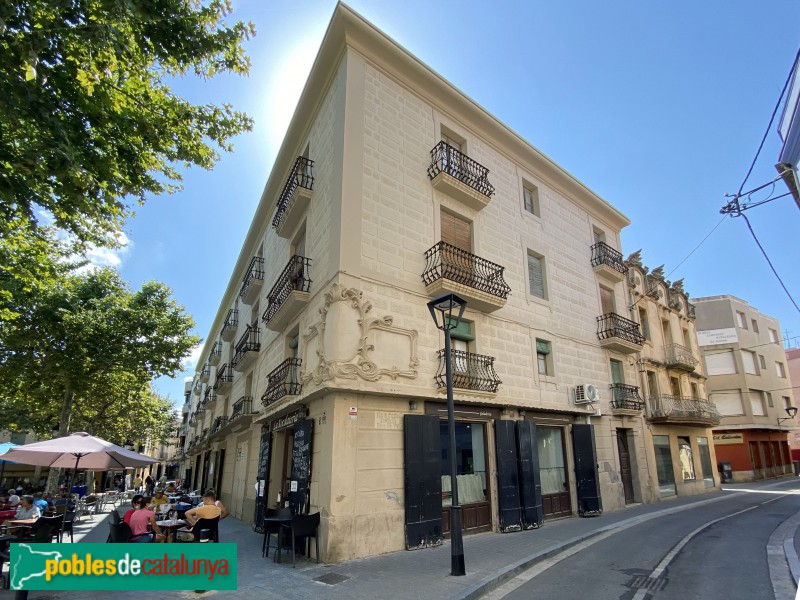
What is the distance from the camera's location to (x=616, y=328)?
17.2 m

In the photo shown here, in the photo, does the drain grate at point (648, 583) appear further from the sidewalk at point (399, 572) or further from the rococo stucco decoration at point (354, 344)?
the rococo stucco decoration at point (354, 344)

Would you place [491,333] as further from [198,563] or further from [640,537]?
[198,563]

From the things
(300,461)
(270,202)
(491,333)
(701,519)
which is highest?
(270,202)

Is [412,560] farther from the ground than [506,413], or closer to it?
closer to it

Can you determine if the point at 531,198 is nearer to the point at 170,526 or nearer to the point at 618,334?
the point at 618,334

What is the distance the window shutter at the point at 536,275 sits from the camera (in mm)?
15258

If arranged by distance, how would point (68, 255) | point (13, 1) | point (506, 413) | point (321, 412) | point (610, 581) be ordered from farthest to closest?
point (68, 255) → point (506, 413) → point (321, 412) → point (610, 581) → point (13, 1)

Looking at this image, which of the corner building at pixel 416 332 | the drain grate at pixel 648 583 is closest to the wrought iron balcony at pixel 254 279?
the corner building at pixel 416 332

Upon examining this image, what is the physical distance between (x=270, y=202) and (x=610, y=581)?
17221 mm

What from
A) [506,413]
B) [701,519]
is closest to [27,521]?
[506,413]

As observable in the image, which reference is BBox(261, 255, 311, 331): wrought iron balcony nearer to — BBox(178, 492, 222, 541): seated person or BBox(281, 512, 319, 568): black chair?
BBox(178, 492, 222, 541): seated person

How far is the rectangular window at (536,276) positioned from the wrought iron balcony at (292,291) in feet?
25.4

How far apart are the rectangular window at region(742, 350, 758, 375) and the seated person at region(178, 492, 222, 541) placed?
38.4 m

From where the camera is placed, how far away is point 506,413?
1253 centimetres
